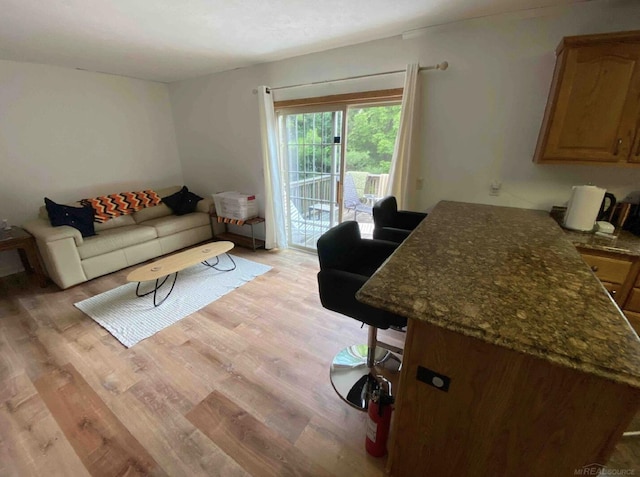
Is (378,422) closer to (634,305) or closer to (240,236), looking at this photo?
(634,305)

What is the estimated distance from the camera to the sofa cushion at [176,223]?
11.5 ft

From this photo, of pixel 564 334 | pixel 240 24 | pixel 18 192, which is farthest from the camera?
pixel 18 192

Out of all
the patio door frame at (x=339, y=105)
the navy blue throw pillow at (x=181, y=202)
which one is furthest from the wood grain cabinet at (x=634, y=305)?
the navy blue throw pillow at (x=181, y=202)

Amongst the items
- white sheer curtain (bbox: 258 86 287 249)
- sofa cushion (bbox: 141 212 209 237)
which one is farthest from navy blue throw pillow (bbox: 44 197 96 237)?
white sheer curtain (bbox: 258 86 287 249)

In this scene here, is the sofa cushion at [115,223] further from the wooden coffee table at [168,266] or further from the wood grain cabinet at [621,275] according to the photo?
the wood grain cabinet at [621,275]

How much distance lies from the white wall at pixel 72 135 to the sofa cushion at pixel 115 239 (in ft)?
2.94

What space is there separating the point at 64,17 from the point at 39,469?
288 cm

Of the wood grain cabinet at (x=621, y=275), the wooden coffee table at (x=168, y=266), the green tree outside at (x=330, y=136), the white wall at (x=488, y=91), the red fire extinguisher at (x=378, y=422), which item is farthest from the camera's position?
the green tree outside at (x=330, y=136)

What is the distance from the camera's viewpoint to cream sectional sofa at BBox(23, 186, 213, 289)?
105 inches

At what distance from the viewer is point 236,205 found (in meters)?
3.62

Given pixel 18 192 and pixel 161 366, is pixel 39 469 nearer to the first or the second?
pixel 161 366

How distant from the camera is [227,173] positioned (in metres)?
4.02

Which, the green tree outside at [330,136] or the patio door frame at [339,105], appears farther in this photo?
the green tree outside at [330,136]

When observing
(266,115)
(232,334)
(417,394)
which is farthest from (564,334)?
(266,115)
